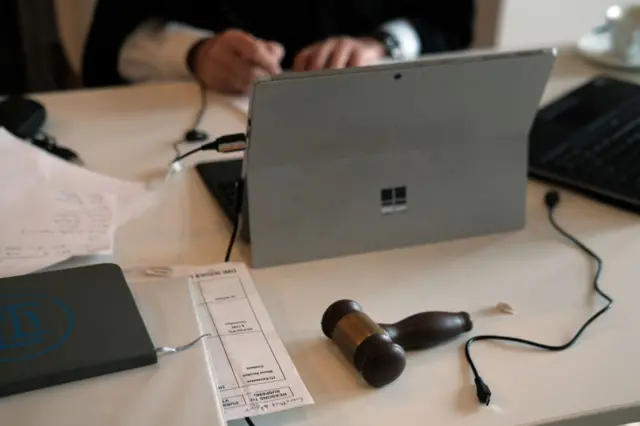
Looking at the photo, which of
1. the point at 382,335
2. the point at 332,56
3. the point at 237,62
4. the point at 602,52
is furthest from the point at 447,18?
the point at 382,335

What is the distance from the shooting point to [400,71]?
2.55 ft

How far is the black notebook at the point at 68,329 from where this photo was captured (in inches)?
24.2

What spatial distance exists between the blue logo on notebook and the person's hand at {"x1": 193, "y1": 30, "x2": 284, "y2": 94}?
64cm

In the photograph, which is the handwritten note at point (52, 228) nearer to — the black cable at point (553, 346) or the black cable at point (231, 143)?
the black cable at point (231, 143)

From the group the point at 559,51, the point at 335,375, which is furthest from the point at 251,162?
the point at 559,51

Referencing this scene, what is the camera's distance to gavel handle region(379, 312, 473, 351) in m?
0.70

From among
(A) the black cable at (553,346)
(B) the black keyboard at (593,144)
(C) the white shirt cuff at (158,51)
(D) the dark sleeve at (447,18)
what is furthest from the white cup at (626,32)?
(C) the white shirt cuff at (158,51)

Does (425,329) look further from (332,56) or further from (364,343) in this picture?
(332,56)

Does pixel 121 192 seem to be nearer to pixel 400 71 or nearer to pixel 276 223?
pixel 276 223

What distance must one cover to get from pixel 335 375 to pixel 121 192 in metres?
0.42

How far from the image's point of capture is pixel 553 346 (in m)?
0.72

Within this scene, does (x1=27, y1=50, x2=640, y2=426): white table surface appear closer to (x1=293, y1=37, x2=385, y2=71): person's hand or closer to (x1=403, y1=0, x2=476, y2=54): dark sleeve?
(x1=293, y1=37, x2=385, y2=71): person's hand

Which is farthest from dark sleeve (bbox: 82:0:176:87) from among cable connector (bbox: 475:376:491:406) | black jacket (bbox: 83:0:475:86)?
A: cable connector (bbox: 475:376:491:406)

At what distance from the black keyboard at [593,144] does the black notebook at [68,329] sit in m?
0.58
